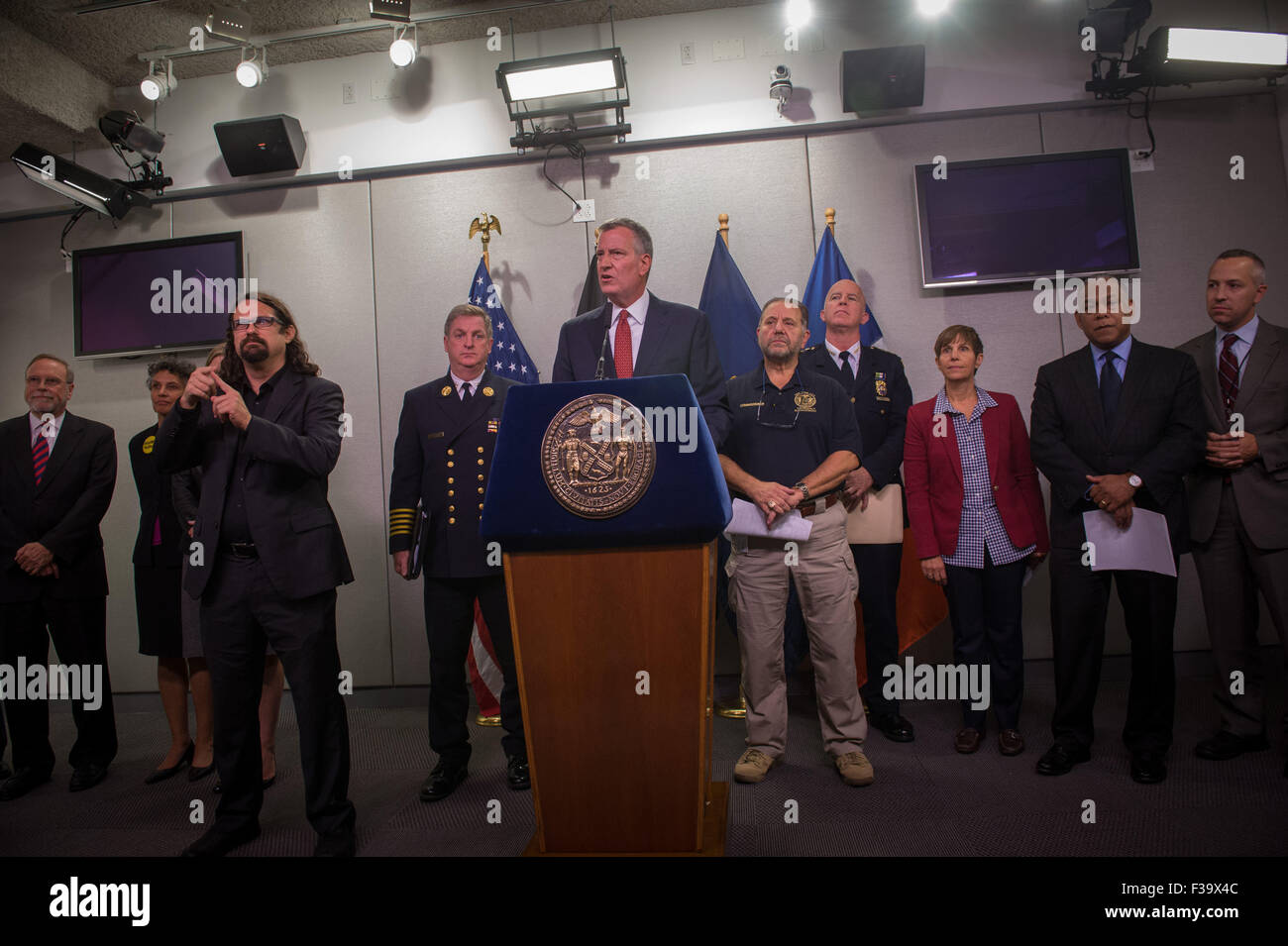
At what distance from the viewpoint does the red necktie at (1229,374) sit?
110 inches

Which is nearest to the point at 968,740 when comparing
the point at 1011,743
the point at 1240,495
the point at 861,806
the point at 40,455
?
the point at 1011,743

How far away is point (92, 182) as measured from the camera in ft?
14.1

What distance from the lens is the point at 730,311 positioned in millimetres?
3963

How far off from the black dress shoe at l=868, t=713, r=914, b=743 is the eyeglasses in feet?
9.67

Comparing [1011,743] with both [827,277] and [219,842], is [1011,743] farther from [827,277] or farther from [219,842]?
[219,842]

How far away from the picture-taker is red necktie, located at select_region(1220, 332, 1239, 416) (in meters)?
2.78

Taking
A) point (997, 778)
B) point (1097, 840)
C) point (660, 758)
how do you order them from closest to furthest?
point (660, 758)
point (1097, 840)
point (997, 778)

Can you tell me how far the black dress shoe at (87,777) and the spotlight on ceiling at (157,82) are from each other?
3706 mm

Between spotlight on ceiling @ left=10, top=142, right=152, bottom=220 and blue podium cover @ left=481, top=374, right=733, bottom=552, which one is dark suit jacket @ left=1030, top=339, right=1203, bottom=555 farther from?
spotlight on ceiling @ left=10, top=142, right=152, bottom=220

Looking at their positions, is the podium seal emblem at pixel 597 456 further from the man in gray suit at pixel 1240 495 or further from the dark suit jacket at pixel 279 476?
the man in gray suit at pixel 1240 495

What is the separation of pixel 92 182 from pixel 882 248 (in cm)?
486
